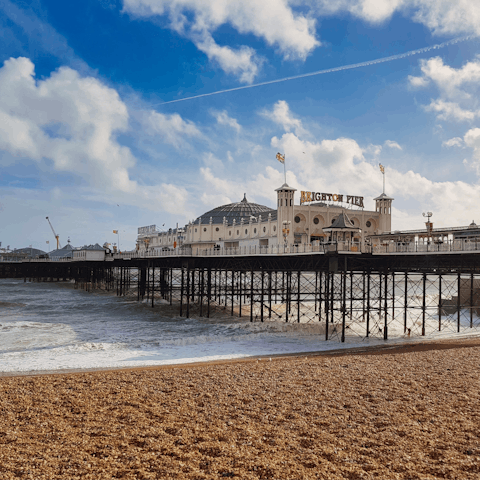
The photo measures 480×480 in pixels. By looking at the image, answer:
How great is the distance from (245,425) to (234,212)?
9120cm

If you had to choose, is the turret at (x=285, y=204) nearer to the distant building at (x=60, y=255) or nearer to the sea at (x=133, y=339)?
the sea at (x=133, y=339)

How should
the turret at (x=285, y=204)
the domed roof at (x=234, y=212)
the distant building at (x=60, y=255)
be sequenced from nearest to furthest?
the turret at (x=285, y=204) < the domed roof at (x=234, y=212) < the distant building at (x=60, y=255)

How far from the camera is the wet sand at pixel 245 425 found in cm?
888

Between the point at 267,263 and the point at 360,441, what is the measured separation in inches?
1229

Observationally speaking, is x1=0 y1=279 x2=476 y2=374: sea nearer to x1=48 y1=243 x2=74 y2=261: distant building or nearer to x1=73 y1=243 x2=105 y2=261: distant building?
x1=73 y1=243 x2=105 y2=261: distant building

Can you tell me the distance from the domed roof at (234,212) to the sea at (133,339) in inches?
2054

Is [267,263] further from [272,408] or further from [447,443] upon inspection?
[447,443]

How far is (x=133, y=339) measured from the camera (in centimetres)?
3052

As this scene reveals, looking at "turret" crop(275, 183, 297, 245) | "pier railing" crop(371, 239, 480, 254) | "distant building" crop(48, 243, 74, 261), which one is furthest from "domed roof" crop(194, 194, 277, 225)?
"pier railing" crop(371, 239, 480, 254)

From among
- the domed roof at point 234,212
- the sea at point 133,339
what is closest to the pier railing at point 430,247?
the sea at point 133,339

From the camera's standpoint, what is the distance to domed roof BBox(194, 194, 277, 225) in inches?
3873

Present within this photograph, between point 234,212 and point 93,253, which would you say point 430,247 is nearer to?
point 93,253

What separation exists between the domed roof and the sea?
52.2 meters

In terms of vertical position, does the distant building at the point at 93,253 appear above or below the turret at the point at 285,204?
below
